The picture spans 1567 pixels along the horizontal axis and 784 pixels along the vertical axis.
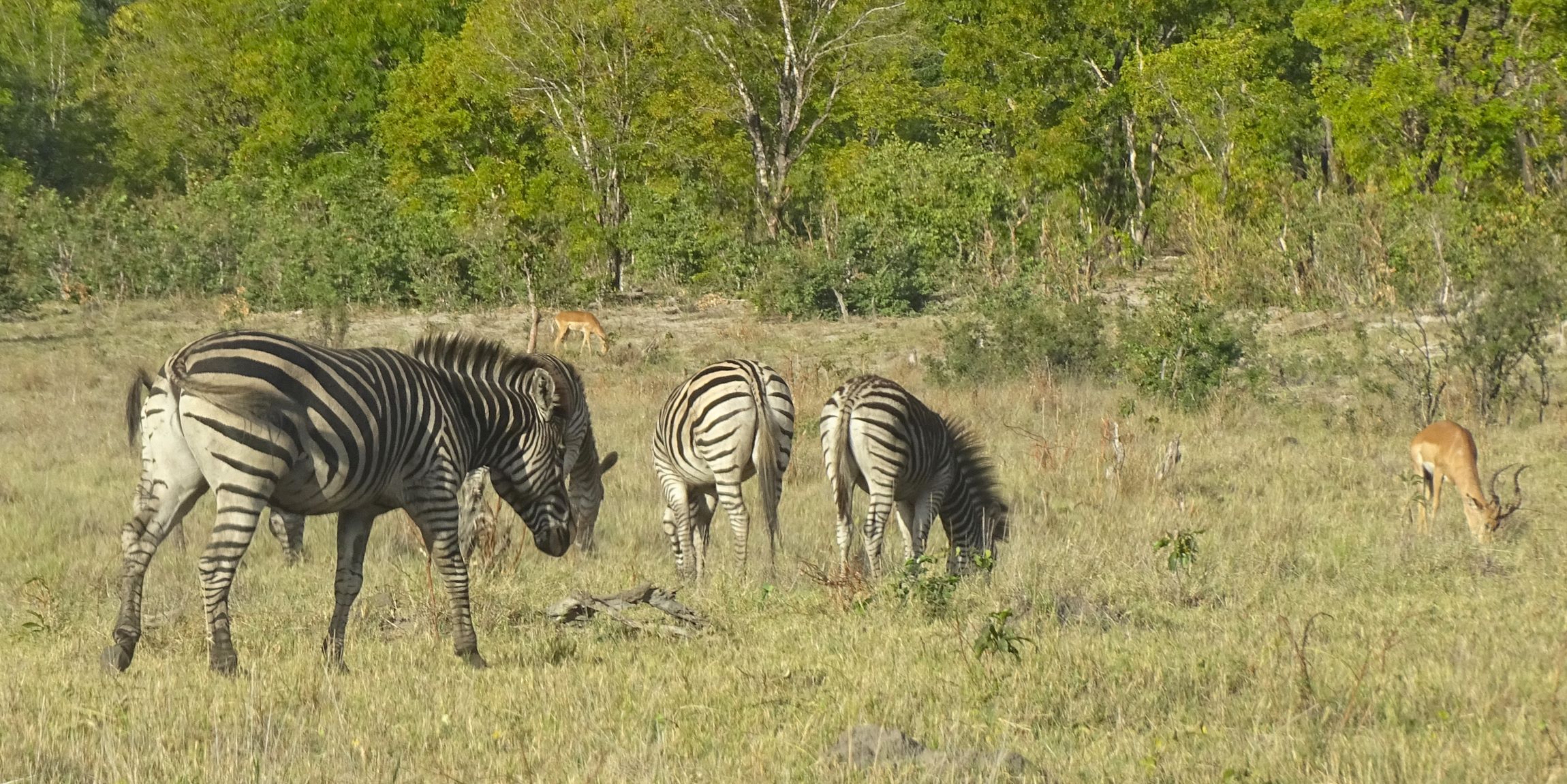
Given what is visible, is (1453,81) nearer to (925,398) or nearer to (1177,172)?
(1177,172)

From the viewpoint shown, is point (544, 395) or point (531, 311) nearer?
point (544, 395)

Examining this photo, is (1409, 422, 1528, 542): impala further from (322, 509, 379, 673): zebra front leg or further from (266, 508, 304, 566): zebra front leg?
(266, 508, 304, 566): zebra front leg

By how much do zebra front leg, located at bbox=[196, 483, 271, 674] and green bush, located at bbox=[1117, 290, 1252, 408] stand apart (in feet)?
43.8

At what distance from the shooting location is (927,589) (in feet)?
26.8

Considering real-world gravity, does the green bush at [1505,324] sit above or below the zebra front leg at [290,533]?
above

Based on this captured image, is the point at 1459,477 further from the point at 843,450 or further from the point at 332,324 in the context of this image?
the point at 332,324

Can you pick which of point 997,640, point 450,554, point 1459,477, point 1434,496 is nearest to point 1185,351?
point 1434,496

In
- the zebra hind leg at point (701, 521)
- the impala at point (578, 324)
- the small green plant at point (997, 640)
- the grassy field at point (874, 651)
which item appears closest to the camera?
the grassy field at point (874, 651)

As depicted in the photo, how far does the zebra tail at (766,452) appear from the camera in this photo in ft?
33.3

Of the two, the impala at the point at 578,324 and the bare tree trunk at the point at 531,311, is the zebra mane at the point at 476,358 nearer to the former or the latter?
the bare tree trunk at the point at 531,311

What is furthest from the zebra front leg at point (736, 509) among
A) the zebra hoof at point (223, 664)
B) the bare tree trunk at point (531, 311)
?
the bare tree trunk at point (531, 311)

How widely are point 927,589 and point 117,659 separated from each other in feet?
13.1

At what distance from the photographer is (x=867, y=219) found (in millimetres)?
→ 32844

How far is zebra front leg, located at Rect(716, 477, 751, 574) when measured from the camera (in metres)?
10.6
